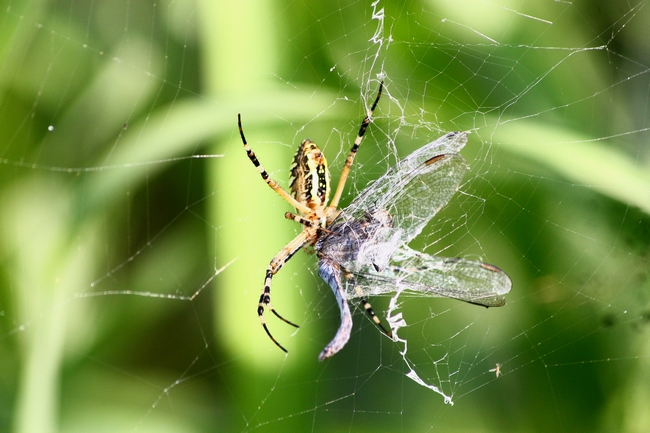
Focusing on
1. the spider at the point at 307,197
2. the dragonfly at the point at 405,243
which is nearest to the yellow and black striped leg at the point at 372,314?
the spider at the point at 307,197

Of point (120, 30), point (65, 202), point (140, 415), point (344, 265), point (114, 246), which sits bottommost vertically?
point (140, 415)

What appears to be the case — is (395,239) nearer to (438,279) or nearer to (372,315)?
(438,279)

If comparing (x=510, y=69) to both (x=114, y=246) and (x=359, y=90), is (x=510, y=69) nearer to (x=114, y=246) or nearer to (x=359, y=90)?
(x=359, y=90)

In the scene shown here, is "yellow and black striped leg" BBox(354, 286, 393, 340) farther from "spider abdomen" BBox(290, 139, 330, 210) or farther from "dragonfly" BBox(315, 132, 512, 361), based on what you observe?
"spider abdomen" BBox(290, 139, 330, 210)

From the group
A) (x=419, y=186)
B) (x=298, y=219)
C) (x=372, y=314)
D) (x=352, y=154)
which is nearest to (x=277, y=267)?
(x=298, y=219)

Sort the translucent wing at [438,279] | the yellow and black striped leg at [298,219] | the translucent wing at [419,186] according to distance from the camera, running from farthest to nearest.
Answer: the yellow and black striped leg at [298,219] < the translucent wing at [419,186] < the translucent wing at [438,279]

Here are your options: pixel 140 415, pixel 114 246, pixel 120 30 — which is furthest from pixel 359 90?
pixel 140 415

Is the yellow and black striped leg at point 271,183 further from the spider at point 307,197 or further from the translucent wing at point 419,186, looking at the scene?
the translucent wing at point 419,186
